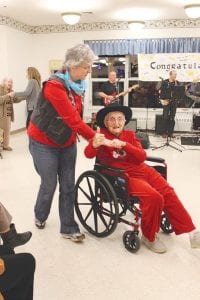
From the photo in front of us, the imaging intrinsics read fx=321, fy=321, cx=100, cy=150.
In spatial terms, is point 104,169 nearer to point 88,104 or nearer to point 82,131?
point 82,131

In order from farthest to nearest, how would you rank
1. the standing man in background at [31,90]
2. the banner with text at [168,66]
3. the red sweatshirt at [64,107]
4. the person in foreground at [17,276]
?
the banner with text at [168,66] < the standing man in background at [31,90] < the red sweatshirt at [64,107] < the person in foreground at [17,276]

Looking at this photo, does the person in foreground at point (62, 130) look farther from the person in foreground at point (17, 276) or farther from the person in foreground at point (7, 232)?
the person in foreground at point (17, 276)

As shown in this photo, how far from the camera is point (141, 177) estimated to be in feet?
7.45

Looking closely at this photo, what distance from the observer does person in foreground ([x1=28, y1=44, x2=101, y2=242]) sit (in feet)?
6.55

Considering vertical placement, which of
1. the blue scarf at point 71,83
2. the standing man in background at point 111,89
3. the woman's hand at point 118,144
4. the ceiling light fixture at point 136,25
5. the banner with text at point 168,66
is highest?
the ceiling light fixture at point 136,25

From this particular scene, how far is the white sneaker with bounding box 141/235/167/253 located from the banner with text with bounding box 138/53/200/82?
526cm

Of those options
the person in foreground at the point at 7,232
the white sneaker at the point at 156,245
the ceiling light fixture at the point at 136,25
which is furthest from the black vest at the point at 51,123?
the ceiling light fixture at the point at 136,25

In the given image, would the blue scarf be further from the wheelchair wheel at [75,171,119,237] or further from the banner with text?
the banner with text

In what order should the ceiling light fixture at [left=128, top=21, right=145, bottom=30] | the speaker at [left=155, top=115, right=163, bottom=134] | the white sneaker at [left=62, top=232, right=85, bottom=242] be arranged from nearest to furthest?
1. the white sneaker at [left=62, top=232, right=85, bottom=242]
2. the ceiling light fixture at [left=128, top=21, right=145, bottom=30]
3. the speaker at [left=155, top=115, right=163, bottom=134]

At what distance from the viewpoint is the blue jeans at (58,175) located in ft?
7.18

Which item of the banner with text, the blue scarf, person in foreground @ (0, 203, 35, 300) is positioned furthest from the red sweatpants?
the banner with text

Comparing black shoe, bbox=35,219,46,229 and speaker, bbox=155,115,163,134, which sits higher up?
speaker, bbox=155,115,163,134

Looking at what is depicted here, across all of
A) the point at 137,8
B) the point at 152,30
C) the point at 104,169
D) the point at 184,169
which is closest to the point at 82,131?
the point at 104,169

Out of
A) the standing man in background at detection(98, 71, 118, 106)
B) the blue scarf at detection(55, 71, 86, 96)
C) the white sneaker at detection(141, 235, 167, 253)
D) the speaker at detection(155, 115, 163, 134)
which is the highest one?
the standing man in background at detection(98, 71, 118, 106)
